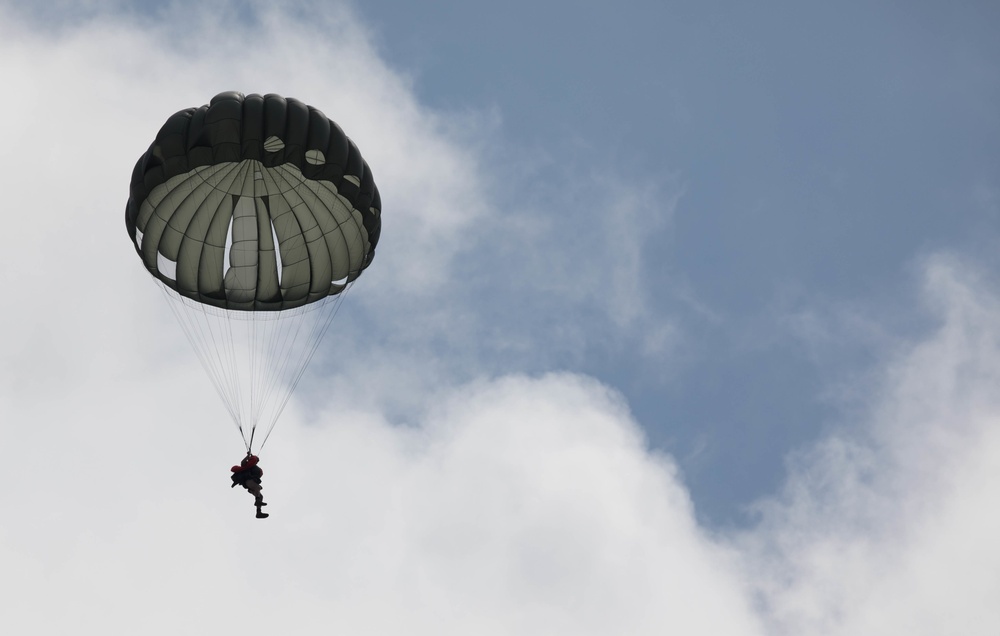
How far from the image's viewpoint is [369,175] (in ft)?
112

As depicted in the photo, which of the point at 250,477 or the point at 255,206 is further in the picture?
the point at 255,206

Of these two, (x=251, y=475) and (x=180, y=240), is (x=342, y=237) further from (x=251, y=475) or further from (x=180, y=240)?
(x=251, y=475)

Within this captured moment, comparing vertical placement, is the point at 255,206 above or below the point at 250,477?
above

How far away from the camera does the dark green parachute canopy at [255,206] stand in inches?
1272

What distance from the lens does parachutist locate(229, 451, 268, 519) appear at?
32938mm

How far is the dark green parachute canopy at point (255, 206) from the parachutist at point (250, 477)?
13.1 feet

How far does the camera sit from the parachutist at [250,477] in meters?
32.9

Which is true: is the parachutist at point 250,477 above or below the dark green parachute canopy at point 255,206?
below

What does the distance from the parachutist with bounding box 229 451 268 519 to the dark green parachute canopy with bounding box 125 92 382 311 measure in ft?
13.1

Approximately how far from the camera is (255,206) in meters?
34.7

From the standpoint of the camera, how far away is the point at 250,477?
109ft

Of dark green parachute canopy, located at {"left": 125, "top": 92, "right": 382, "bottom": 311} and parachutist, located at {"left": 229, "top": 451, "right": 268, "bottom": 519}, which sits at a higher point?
dark green parachute canopy, located at {"left": 125, "top": 92, "right": 382, "bottom": 311}

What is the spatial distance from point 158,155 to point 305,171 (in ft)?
10.8

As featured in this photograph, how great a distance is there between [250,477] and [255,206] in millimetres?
6464
